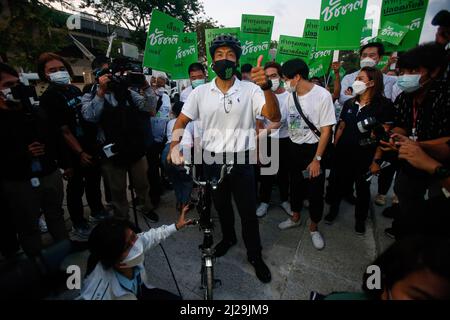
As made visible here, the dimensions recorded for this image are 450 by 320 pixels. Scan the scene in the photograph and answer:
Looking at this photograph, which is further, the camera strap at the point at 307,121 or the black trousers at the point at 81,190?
the black trousers at the point at 81,190

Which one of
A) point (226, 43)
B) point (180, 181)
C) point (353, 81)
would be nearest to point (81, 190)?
point (180, 181)

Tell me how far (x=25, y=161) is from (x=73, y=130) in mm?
850

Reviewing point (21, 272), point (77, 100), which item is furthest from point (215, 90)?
point (21, 272)

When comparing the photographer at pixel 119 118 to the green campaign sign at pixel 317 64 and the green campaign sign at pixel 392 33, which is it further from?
the green campaign sign at pixel 317 64

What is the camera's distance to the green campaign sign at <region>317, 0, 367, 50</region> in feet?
13.5

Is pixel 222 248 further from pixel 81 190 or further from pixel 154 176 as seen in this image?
pixel 81 190

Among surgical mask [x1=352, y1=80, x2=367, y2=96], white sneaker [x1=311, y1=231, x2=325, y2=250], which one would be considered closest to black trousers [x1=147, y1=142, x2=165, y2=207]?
white sneaker [x1=311, y1=231, x2=325, y2=250]

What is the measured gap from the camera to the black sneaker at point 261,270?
2443mm

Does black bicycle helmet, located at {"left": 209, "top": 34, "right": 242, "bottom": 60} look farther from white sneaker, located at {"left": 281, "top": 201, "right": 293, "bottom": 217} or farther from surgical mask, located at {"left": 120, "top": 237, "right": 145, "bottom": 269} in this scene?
white sneaker, located at {"left": 281, "top": 201, "right": 293, "bottom": 217}

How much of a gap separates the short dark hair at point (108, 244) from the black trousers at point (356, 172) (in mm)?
2739

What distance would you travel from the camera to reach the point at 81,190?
125 inches

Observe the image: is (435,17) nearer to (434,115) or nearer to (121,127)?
(434,115)

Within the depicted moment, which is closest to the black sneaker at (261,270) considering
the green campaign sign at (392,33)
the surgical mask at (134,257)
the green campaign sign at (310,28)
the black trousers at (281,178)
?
the surgical mask at (134,257)

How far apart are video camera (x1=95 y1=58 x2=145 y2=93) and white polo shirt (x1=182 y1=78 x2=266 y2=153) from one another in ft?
3.04
